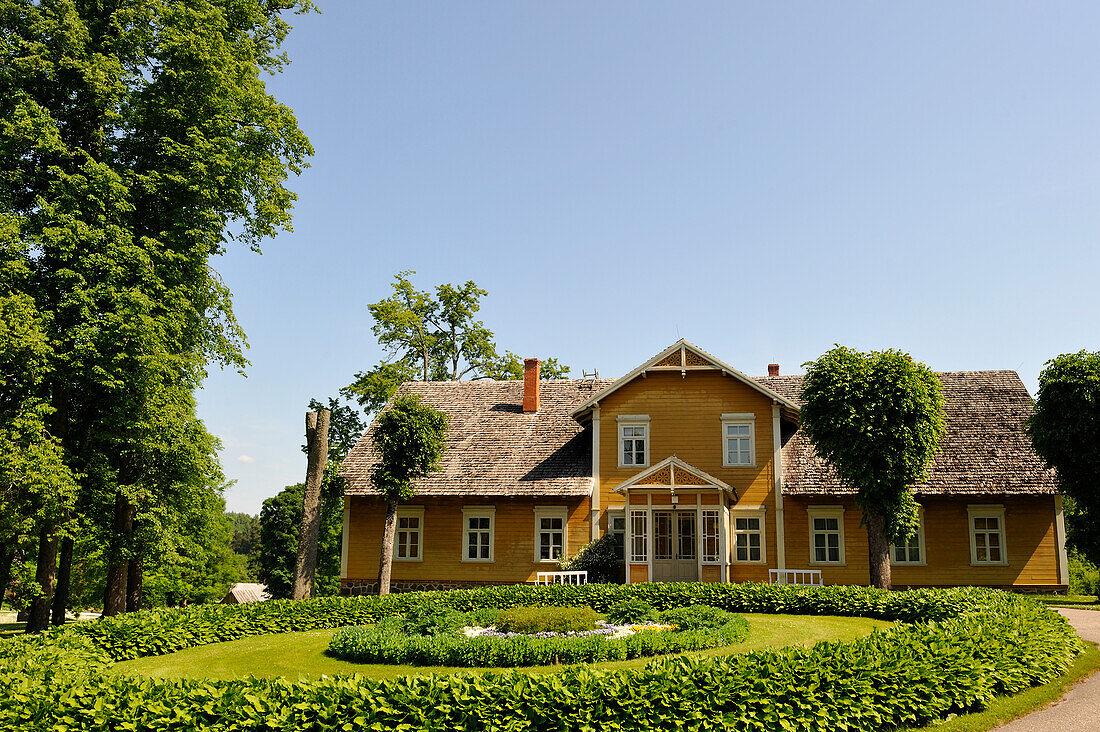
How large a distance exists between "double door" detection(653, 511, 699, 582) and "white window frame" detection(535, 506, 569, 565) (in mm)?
3068

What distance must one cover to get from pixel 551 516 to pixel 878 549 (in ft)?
33.8

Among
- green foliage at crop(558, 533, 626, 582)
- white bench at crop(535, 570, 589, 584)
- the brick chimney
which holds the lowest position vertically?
white bench at crop(535, 570, 589, 584)

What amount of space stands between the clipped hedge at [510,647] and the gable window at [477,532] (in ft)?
39.8

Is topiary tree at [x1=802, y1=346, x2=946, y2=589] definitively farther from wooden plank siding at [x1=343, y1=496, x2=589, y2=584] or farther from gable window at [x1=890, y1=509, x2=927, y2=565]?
wooden plank siding at [x1=343, y1=496, x2=589, y2=584]

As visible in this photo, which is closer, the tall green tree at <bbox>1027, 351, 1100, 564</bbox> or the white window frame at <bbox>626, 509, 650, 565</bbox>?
the tall green tree at <bbox>1027, 351, 1100, 564</bbox>

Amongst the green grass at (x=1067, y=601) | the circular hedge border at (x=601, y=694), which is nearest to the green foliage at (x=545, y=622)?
the circular hedge border at (x=601, y=694)

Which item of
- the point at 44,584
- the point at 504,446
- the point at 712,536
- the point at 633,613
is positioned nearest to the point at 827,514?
the point at 712,536

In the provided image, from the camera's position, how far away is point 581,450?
Result: 27.8m

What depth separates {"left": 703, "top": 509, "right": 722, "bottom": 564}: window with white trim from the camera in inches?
966

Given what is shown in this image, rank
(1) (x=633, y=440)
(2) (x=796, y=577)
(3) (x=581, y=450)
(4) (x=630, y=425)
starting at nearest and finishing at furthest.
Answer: (2) (x=796, y=577) < (1) (x=633, y=440) < (4) (x=630, y=425) < (3) (x=581, y=450)

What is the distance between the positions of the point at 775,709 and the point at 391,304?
33717mm

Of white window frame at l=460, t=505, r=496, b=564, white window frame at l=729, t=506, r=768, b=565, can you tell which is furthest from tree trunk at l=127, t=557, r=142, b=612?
white window frame at l=729, t=506, r=768, b=565

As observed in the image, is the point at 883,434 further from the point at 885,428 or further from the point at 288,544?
the point at 288,544

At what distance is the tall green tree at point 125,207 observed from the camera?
19141 millimetres
